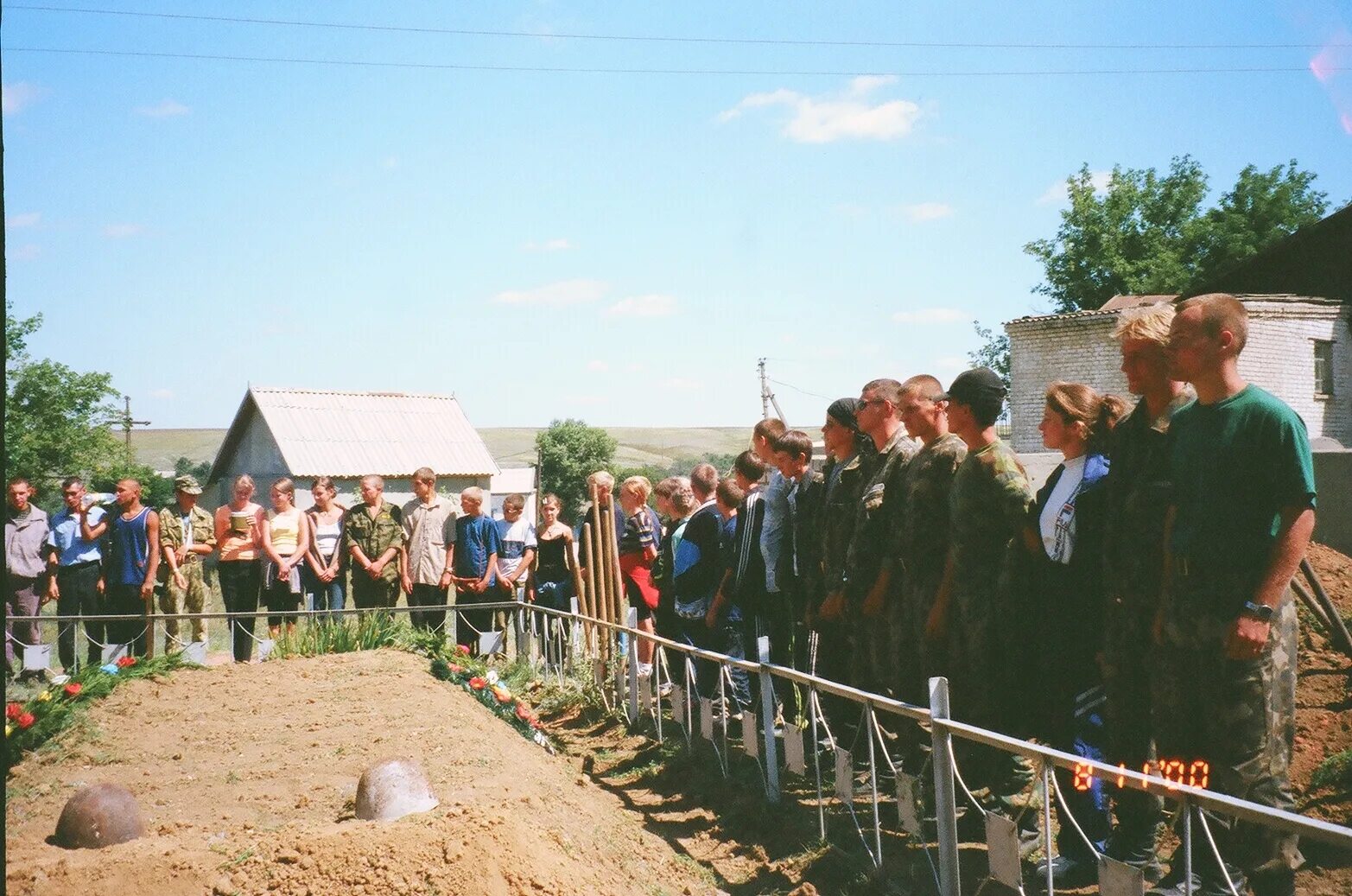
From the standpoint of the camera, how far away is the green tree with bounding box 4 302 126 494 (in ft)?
153

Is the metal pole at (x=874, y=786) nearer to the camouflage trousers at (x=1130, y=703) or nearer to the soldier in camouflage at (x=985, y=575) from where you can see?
the soldier in camouflage at (x=985, y=575)

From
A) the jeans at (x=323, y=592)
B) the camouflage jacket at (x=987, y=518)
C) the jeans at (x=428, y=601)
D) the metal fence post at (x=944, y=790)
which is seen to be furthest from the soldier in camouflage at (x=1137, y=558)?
the jeans at (x=323, y=592)

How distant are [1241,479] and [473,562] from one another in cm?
791

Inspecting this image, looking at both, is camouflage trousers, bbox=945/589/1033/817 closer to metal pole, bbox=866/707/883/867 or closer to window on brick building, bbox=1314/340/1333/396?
metal pole, bbox=866/707/883/867

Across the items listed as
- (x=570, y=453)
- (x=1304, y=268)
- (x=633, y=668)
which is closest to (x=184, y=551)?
(x=633, y=668)

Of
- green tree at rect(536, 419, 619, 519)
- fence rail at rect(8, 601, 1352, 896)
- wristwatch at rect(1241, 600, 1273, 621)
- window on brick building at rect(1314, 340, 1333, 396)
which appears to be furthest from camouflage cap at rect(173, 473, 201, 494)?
green tree at rect(536, 419, 619, 519)

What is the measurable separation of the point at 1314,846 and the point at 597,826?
2808 millimetres

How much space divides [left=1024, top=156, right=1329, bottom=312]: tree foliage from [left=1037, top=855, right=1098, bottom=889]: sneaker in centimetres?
4040

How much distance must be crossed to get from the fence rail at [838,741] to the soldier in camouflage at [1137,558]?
263 millimetres

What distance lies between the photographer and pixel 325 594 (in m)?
10.4

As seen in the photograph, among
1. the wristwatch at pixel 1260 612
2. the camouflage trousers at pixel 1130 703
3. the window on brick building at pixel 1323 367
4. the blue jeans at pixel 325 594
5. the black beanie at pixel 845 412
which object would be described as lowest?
the blue jeans at pixel 325 594

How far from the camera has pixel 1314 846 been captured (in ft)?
12.5

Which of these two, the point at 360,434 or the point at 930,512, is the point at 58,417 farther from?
the point at 930,512

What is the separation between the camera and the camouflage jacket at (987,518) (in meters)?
4.39
